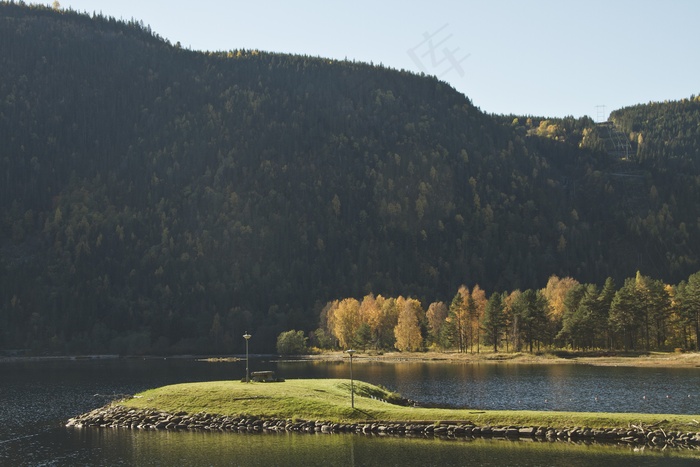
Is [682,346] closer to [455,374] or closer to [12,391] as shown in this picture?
[455,374]

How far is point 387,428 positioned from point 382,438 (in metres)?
2.88

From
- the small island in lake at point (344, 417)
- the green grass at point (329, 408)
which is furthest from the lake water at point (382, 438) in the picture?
the green grass at point (329, 408)

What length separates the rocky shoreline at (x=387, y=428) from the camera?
221ft

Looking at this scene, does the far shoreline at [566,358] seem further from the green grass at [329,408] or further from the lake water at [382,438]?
the green grass at [329,408]

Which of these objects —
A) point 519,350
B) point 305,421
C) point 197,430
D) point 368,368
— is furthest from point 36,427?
point 519,350

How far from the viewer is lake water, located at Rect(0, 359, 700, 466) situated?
64.2 meters

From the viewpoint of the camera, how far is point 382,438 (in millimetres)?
72188

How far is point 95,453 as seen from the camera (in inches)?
2773

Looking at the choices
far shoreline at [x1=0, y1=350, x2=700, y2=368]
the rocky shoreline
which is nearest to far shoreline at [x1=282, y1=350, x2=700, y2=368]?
far shoreline at [x1=0, y1=350, x2=700, y2=368]

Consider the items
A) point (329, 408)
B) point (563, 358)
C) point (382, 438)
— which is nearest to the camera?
point (382, 438)

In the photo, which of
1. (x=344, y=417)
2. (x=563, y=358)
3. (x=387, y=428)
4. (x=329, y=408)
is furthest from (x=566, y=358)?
(x=387, y=428)

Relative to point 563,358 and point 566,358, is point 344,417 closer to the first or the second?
point 566,358

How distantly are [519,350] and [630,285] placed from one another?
2941cm

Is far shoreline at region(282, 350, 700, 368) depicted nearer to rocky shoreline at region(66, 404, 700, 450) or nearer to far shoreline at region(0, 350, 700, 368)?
far shoreline at region(0, 350, 700, 368)
